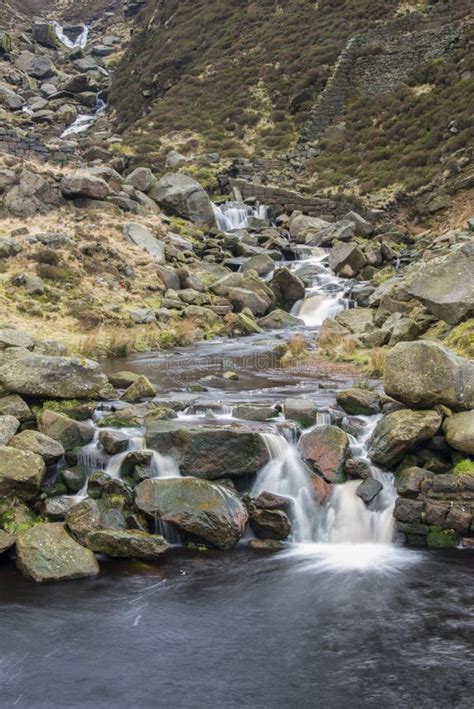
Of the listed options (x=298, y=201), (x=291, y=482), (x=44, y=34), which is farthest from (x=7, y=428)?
(x=44, y=34)

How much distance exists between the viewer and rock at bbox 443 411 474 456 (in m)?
9.38

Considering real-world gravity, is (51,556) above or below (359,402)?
below

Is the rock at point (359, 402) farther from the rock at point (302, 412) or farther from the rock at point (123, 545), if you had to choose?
the rock at point (123, 545)

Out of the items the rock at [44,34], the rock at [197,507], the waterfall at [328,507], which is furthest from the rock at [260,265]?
the rock at [44,34]

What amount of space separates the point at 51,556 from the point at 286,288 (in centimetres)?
1689

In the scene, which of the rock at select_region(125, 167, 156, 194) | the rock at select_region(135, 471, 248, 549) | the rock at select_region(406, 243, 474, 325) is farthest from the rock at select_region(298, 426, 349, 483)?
the rock at select_region(125, 167, 156, 194)

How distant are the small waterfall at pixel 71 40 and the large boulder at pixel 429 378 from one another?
80743 millimetres

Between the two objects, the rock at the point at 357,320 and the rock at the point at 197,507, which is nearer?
the rock at the point at 197,507

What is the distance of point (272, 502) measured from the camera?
9.50 meters

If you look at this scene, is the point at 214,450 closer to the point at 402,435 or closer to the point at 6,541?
the point at 402,435

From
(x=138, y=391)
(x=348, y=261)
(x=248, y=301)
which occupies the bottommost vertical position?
(x=138, y=391)

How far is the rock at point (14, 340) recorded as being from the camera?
13.2 m

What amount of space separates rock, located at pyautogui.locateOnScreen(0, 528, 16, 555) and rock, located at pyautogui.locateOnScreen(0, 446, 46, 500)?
0.63m

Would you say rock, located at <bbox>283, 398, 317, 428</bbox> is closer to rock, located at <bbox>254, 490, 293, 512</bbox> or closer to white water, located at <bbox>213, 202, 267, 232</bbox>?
rock, located at <bbox>254, 490, 293, 512</bbox>
